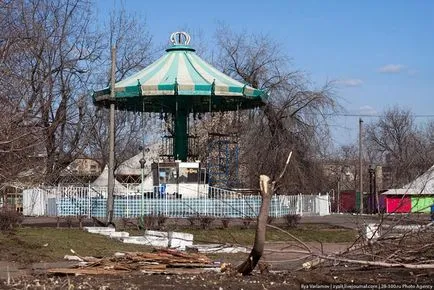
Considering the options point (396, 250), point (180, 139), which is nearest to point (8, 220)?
point (180, 139)

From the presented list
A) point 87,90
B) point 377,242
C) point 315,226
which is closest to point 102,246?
point 377,242

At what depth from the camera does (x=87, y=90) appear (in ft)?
158

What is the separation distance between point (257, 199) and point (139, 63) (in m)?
20.8

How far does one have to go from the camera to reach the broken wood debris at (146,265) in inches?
479

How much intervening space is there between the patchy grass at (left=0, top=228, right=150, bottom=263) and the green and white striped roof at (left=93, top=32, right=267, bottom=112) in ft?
42.9

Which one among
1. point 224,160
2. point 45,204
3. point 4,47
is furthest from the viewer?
point 224,160

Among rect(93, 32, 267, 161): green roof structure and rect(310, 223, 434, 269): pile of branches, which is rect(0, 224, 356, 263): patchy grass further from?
rect(93, 32, 267, 161): green roof structure

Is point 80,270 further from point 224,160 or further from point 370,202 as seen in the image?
point 370,202

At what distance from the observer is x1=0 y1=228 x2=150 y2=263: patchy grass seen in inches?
691

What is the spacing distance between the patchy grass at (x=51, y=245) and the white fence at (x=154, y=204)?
10.1m

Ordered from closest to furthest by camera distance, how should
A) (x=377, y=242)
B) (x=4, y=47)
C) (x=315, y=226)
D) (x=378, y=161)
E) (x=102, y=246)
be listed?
(x=377, y=242) → (x=4, y=47) → (x=102, y=246) → (x=315, y=226) → (x=378, y=161)

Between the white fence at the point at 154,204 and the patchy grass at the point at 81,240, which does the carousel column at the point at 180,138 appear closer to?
the white fence at the point at 154,204

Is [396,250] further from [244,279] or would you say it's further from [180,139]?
[180,139]

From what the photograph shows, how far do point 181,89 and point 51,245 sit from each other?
17570mm
